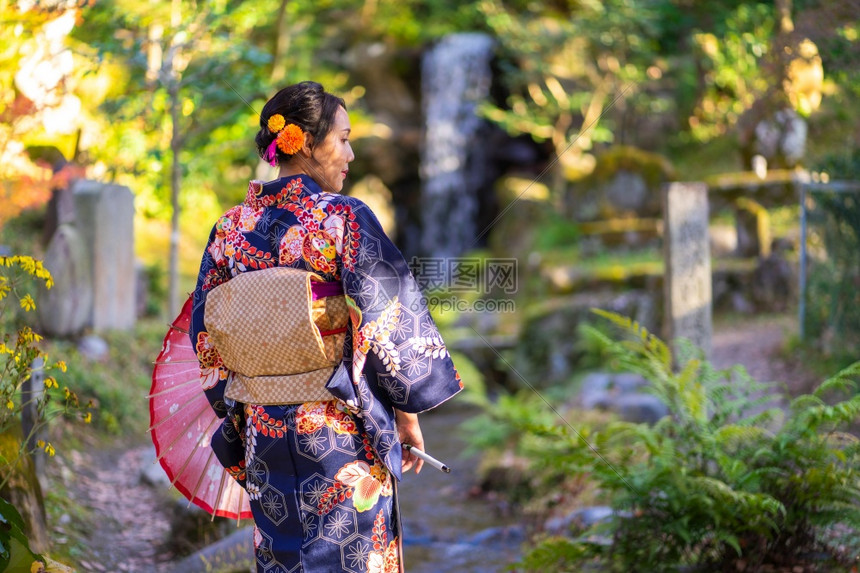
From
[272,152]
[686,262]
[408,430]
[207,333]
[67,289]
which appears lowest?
[67,289]

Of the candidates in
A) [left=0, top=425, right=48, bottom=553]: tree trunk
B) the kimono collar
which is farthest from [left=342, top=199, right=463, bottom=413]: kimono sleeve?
[left=0, top=425, right=48, bottom=553]: tree trunk

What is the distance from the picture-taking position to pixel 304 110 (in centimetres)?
236

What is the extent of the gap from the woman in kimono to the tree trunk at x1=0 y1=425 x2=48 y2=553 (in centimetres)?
107

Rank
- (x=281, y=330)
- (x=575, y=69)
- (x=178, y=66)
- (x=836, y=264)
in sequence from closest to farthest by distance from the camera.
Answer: (x=281, y=330) → (x=836, y=264) → (x=178, y=66) → (x=575, y=69)

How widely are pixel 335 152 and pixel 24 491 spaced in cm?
175

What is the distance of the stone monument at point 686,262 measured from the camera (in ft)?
14.4

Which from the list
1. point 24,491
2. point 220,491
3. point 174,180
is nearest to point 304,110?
point 220,491

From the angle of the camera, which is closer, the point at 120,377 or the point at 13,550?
the point at 13,550

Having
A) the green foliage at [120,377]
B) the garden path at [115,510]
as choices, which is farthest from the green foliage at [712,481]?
the green foliage at [120,377]

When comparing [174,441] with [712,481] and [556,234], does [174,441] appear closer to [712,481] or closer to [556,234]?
[712,481]

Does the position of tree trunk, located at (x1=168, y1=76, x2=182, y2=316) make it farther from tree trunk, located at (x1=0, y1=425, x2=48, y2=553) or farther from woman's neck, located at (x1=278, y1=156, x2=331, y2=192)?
woman's neck, located at (x1=278, y1=156, x2=331, y2=192)

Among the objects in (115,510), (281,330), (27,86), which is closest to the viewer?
(281,330)

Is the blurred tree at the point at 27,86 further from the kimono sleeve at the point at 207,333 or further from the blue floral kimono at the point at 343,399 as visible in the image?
the blue floral kimono at the point at 343,399

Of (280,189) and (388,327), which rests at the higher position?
(280,189)
